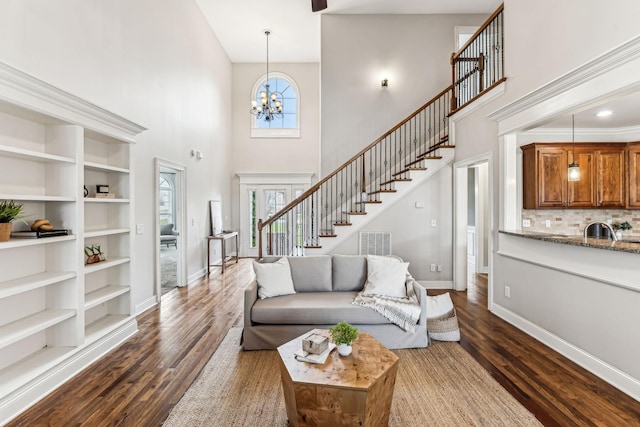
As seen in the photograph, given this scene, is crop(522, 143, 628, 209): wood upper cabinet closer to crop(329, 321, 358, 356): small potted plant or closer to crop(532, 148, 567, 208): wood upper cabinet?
crop(532, 148, 567, 208): wood upper cabinet

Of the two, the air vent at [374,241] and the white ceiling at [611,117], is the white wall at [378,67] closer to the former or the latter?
the air vent at [374,241]

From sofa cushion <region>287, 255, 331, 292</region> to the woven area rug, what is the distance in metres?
0.87

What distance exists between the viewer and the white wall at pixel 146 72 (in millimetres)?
2762

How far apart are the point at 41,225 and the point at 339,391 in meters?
2.68

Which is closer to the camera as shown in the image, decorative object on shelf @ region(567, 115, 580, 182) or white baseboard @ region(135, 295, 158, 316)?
decorative object on shelf @ region(567, 115, 580, 182)

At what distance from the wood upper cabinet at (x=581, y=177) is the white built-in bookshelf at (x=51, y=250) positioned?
211 inches

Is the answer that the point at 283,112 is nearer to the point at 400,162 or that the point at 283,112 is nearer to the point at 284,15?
the point at 284,15

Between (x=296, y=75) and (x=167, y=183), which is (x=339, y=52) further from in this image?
(x=167, y=183)

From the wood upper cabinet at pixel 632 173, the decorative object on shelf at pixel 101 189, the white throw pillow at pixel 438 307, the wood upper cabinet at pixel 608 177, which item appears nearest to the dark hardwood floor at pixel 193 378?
the white throw pillow at pixel 438 307

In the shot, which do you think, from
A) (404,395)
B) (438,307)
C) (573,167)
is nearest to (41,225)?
(404,395)

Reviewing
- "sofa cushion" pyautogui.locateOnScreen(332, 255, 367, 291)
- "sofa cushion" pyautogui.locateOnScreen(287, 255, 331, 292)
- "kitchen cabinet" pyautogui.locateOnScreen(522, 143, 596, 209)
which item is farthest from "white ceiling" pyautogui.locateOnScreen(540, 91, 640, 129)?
"sofa cushion" pyautogui.locateOnScreen(287, 255, 331, 292)

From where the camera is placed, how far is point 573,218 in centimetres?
498

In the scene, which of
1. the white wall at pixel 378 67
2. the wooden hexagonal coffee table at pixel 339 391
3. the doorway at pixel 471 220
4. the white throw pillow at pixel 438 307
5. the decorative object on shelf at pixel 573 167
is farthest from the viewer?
the white wall at pixel 378 67

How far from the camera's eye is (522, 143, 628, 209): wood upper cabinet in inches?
181
